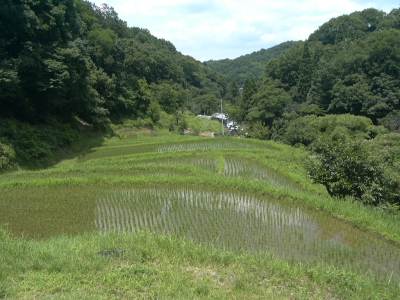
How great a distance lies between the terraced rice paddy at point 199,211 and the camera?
27.5 feet

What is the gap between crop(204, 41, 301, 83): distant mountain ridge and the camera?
124312 mm

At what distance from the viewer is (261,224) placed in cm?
982

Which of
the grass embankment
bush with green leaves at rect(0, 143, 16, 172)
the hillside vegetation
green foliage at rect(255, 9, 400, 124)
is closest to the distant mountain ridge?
green foliage at rect(255, 9, 400, 124)

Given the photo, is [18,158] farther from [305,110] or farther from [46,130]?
[305,110]

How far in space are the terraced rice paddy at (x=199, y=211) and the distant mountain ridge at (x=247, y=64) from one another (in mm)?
106480

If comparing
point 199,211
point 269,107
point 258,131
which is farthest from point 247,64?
point 199,211

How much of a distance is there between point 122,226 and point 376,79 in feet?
149

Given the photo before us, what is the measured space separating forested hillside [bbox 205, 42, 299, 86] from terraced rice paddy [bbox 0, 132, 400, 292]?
341ft

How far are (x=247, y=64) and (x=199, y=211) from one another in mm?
129651

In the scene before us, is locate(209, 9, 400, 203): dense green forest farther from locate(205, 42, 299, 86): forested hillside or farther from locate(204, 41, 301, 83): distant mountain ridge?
locate(204, 41, 301, 83): distant mountain ridge

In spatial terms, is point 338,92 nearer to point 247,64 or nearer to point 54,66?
point 54,66

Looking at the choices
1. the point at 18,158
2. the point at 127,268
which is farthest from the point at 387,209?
the point at 18,158

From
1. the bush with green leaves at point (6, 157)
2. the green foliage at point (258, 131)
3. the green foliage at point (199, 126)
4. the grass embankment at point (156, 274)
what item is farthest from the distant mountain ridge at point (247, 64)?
the grass embankment at point (156, 274)

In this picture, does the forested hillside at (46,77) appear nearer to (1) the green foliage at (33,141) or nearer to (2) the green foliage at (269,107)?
(1) the green foliage at (33,141)
